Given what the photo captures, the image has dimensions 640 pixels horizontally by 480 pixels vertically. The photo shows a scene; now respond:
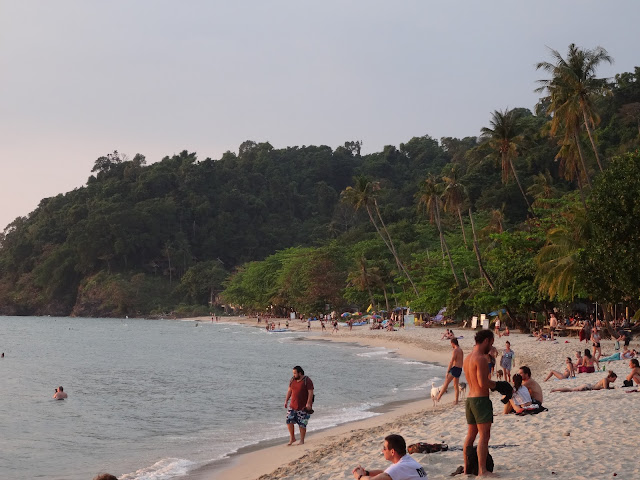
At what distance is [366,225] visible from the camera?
102188mm

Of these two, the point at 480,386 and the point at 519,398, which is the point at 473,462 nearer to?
the point at 480,386

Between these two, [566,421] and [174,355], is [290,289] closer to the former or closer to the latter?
[174,355]

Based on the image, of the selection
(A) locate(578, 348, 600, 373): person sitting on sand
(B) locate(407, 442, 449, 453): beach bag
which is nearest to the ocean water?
(B) locate(407, 442, 449, 453): beach bag

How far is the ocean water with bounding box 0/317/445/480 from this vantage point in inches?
577

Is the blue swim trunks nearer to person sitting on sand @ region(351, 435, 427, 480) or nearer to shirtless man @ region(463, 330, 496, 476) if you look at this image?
shirtless man @ region(463, 330, 496, 476)

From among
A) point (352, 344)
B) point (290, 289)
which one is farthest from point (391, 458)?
point (290, 289)

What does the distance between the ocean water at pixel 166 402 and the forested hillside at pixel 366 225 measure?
739 centimetres

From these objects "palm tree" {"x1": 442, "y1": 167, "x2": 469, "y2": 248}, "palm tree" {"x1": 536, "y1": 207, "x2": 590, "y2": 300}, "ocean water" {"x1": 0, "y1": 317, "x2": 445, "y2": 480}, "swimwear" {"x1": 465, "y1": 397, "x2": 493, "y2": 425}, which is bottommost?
"ocean water" {"x1": 0, "y1": 317, "x2": 445, "y2": 480}

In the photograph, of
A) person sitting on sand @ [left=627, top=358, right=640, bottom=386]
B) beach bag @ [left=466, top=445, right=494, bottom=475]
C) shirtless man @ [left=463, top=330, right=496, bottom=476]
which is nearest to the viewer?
shirtless man @ [left=463, top=330, right=496, bottom=476]

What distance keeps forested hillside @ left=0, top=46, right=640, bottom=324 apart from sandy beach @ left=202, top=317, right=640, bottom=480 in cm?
875

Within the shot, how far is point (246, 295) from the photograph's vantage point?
3900 inches

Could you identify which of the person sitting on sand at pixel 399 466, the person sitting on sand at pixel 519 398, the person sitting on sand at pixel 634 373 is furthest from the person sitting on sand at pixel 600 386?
the person sitting on sand at pixel 399 466

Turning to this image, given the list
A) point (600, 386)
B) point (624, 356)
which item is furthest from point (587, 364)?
point (600, 386)

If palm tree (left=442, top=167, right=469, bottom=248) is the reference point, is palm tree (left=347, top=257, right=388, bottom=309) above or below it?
below
